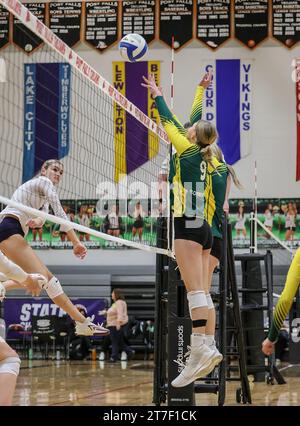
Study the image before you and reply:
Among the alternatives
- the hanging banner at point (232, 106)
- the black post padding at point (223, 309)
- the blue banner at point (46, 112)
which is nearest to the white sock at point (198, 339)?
the black post padding at point (223, 309)

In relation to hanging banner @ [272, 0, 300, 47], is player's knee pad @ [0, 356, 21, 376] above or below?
below

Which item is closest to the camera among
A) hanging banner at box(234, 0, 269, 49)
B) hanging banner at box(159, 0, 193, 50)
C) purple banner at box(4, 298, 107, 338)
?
purple banner at box(4, 298, 107, 338)

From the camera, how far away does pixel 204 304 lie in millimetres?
6297

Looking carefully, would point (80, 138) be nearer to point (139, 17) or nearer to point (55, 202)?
point (139, 17)

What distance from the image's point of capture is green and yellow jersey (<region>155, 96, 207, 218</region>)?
6430 millimetres

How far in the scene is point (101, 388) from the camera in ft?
34.0

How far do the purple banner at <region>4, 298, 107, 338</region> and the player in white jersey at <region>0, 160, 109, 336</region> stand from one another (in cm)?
1180

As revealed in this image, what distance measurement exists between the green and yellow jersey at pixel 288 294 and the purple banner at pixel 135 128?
1385cm

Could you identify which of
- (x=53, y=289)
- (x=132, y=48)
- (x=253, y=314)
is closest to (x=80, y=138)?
(x=253, y=314)

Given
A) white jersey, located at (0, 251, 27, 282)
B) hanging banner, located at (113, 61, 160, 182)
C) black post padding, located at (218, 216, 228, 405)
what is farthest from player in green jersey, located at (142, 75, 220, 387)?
hanging banner, located at (113, 61, 160, 182)

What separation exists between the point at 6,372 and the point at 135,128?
14.6 meters

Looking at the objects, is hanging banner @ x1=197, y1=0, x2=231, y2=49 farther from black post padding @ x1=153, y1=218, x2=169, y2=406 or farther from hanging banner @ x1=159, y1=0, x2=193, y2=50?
black post padding @ x1=153, y1=218, x2=169, y2=406

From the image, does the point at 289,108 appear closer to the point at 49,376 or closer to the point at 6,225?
the point at 49,376
